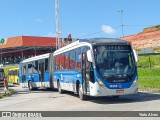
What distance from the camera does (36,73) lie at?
31.3 metres

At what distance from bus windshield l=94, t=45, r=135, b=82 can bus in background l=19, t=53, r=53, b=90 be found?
1141cm

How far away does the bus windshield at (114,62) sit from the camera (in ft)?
55.1

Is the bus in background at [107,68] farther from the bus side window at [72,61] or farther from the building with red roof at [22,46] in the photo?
the building with red roof at [22,46]

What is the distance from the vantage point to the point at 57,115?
43.0ft

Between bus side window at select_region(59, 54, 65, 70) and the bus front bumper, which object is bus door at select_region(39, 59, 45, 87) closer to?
bus side window at select_region(59, 54, 65, 70)

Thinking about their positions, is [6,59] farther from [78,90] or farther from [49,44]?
[78,90]

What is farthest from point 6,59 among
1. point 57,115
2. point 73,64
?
point 57,115

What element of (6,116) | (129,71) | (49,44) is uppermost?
(49,44)

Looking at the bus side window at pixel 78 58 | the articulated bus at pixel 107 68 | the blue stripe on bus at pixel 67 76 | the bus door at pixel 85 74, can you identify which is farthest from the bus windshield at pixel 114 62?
the blue stripe on bus at pixel 67 76

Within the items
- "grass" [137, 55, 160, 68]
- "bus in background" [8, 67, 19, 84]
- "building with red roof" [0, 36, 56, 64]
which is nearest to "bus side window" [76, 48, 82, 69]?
"grass" [137, 55, 160, 68]

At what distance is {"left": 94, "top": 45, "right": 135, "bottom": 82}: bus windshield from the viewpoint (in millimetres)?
16797

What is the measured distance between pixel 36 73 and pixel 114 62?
1539cm

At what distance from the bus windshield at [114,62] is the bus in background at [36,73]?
1141cm

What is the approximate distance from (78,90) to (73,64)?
5.40 feet
